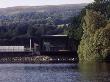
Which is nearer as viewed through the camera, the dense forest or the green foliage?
the green foliage

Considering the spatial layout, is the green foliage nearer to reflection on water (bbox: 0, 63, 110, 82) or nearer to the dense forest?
the dense forest

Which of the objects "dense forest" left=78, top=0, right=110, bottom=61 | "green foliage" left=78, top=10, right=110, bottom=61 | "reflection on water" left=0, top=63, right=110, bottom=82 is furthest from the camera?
"dense forest" left=78, top=0, right=110, bottom=61

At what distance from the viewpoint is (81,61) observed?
13600 centimetres

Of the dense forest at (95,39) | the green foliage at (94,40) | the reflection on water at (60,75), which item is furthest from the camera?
the dense forest at (95,39)

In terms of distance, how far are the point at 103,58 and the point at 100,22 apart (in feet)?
31.2

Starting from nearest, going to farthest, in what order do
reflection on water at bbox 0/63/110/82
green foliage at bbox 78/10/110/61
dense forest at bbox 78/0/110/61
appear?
reflection on water at bbox 0/63/110/82, green foliage at bbox 78/10/110/61, dense forest at bbox 78/0/110/61

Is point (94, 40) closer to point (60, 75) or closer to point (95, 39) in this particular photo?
point (95, 39)

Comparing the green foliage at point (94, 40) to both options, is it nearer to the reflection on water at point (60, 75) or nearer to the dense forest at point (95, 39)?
the dense forest at point (95, 39)

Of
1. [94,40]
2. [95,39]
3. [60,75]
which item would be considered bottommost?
[94,40]

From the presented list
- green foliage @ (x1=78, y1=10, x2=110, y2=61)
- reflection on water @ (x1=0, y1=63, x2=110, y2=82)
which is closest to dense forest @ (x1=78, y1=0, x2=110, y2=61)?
green foliage @ (x1=78, y1=10, x2=110, y2=61)

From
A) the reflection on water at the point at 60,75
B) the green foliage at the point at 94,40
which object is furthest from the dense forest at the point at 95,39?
the reflection on water at the point at 60,75

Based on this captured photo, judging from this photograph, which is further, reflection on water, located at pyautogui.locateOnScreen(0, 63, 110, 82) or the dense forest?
the dense forest

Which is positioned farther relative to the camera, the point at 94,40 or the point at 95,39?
the point at 94,40

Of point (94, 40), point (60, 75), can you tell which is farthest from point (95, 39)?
point (60, 75)
